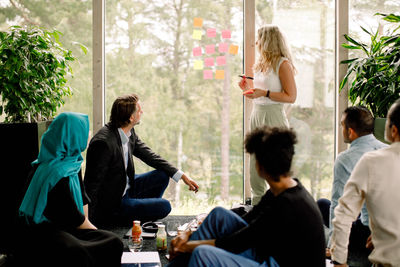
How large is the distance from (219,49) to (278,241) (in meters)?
2.37

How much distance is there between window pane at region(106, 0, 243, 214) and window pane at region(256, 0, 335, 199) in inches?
17.5

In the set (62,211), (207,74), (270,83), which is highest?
(207,74)

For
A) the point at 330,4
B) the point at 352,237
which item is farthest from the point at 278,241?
the point at 330,4

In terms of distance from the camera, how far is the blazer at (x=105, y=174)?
296 cm

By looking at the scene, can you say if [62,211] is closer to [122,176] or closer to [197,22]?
[122,176]

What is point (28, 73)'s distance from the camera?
293 centimetres

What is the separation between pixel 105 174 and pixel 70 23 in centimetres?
156

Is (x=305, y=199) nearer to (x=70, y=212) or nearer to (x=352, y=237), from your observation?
(x=352, y=237)

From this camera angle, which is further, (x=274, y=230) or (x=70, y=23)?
(x=70, y=23)

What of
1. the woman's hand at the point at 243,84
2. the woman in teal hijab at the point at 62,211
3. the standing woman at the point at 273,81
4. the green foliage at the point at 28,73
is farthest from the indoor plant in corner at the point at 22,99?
the standing woman at the point at 273,81

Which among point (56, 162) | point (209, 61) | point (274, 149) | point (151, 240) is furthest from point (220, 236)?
point (209, 61)

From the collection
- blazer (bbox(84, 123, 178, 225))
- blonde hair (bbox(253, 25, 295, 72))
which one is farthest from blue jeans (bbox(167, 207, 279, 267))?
blonde hair (bbox(253, 25, 295, 72))

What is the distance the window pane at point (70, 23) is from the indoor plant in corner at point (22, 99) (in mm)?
505

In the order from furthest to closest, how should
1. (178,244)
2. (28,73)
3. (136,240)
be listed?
(28,73) → (136,240) → (178,244)
